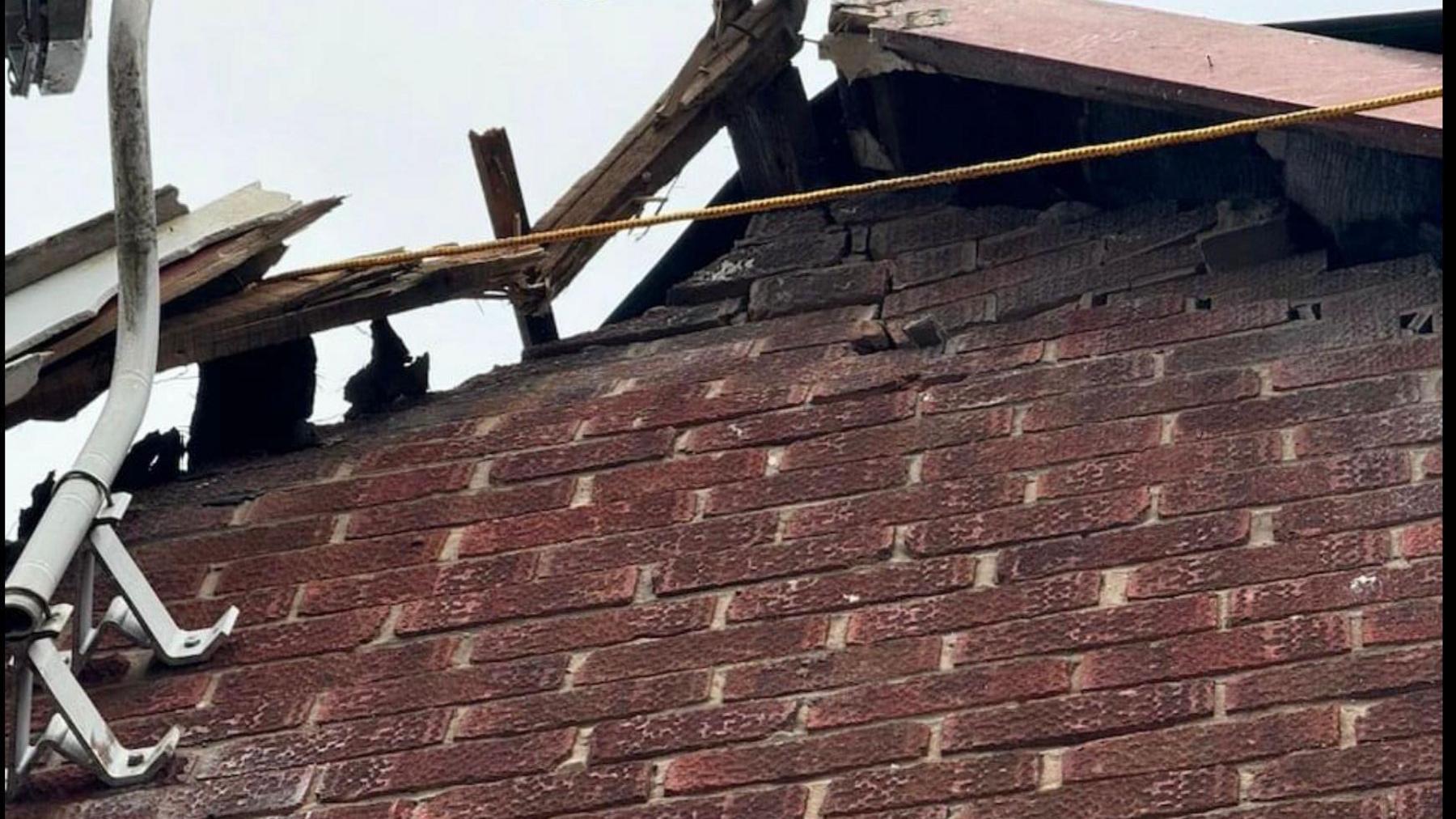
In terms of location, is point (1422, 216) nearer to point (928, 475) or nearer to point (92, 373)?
point (928, 475)

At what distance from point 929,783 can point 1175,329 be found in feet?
3.84

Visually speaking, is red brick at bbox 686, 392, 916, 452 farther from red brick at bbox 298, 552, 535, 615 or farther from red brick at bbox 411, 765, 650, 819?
red brick at bbox 411, 765, 650, 819

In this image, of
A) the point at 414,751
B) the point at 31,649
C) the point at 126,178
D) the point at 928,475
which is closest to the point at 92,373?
the point at 126,178

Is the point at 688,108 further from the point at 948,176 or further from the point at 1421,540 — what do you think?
the point at 1421,540

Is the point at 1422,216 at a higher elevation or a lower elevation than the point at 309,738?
higher

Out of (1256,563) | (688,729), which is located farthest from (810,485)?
(1256,563)

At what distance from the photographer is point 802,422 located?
12.5ft

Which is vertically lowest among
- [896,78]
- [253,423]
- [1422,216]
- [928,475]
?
[928,475]

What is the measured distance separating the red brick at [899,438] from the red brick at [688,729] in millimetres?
640

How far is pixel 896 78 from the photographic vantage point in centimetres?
449

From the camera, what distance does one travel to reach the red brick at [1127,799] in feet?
9.07

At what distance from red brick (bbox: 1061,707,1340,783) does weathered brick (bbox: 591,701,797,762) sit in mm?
396

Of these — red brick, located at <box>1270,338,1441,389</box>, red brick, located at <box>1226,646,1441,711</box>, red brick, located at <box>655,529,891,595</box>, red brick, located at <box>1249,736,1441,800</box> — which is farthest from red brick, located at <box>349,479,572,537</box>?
red brick, located at <box>1249,736,1441,800</box>

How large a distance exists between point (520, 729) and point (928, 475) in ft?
2.47
